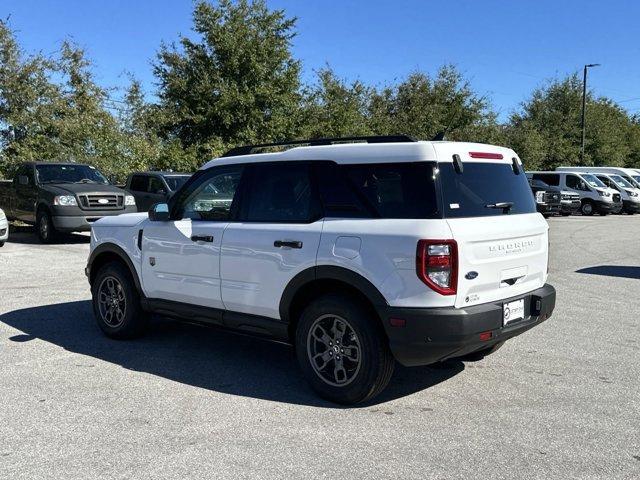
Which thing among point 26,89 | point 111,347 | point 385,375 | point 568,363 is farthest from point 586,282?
point 26,89

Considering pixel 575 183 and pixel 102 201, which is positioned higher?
pixel 575 183

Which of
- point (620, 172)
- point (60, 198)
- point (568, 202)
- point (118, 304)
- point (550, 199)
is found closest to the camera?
point (118, 304)

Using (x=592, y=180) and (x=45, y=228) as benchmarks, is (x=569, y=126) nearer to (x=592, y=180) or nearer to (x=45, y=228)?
(x=592, y=180)

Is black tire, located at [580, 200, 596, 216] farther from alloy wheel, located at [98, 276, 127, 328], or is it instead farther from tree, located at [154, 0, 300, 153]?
alloy wheel, located at [98, 276, 127, 328]

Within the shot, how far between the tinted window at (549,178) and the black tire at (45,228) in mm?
20680

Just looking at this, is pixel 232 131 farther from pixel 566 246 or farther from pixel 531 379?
pixel 531 379

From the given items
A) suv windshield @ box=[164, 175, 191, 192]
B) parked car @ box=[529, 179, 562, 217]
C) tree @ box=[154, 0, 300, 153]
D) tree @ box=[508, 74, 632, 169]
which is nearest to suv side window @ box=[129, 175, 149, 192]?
suv windshield @ box=[164, 175, 191, 192]

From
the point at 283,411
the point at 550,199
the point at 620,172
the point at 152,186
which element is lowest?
the point at 283,411

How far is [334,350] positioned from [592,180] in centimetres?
2652

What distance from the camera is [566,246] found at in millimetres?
14977

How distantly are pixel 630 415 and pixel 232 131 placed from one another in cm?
2230

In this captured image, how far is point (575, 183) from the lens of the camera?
27531 mm

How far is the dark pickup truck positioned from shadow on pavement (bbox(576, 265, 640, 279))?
9.91m

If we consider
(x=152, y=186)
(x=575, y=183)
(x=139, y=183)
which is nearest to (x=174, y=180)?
(x=152, y=186)
